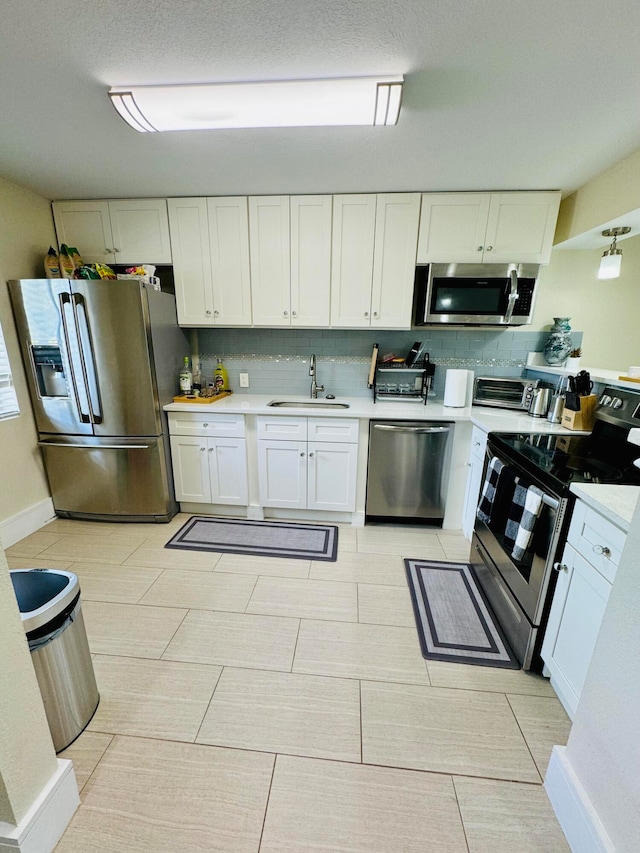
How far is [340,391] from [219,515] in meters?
1.50

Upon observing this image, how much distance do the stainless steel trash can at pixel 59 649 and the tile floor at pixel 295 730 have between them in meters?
0.10

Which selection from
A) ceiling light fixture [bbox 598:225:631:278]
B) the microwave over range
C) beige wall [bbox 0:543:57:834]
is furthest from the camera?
the microwave over range

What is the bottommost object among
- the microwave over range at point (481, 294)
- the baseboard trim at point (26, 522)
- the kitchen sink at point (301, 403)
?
the baseboard trim at point (26, 522)

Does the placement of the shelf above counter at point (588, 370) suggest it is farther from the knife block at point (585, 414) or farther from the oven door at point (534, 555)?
the oven door at point (534, 555)

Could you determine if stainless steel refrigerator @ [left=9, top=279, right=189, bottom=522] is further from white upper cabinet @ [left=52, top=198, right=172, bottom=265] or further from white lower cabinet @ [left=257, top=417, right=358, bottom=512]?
white lower cabinet @ [left=257, top=417, right=358, bottom=512]

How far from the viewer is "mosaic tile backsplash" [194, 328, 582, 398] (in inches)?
112

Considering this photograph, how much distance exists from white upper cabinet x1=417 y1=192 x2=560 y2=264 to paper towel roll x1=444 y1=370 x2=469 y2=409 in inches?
31.9

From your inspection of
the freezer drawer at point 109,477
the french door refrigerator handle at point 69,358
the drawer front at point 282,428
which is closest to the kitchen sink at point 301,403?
the drawer front at point 282,428

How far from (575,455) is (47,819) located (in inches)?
92.5

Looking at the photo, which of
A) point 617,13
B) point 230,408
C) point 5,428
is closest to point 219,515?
point 230,408

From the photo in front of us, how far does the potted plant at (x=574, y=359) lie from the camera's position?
8.55 ft

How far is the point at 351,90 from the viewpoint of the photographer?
1.37 m

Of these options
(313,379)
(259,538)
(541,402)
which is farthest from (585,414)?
(259,538)

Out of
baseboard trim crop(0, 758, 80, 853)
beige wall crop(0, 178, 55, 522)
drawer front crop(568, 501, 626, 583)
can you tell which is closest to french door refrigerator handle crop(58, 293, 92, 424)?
beige wall crop(0, 178, 55, 522)
